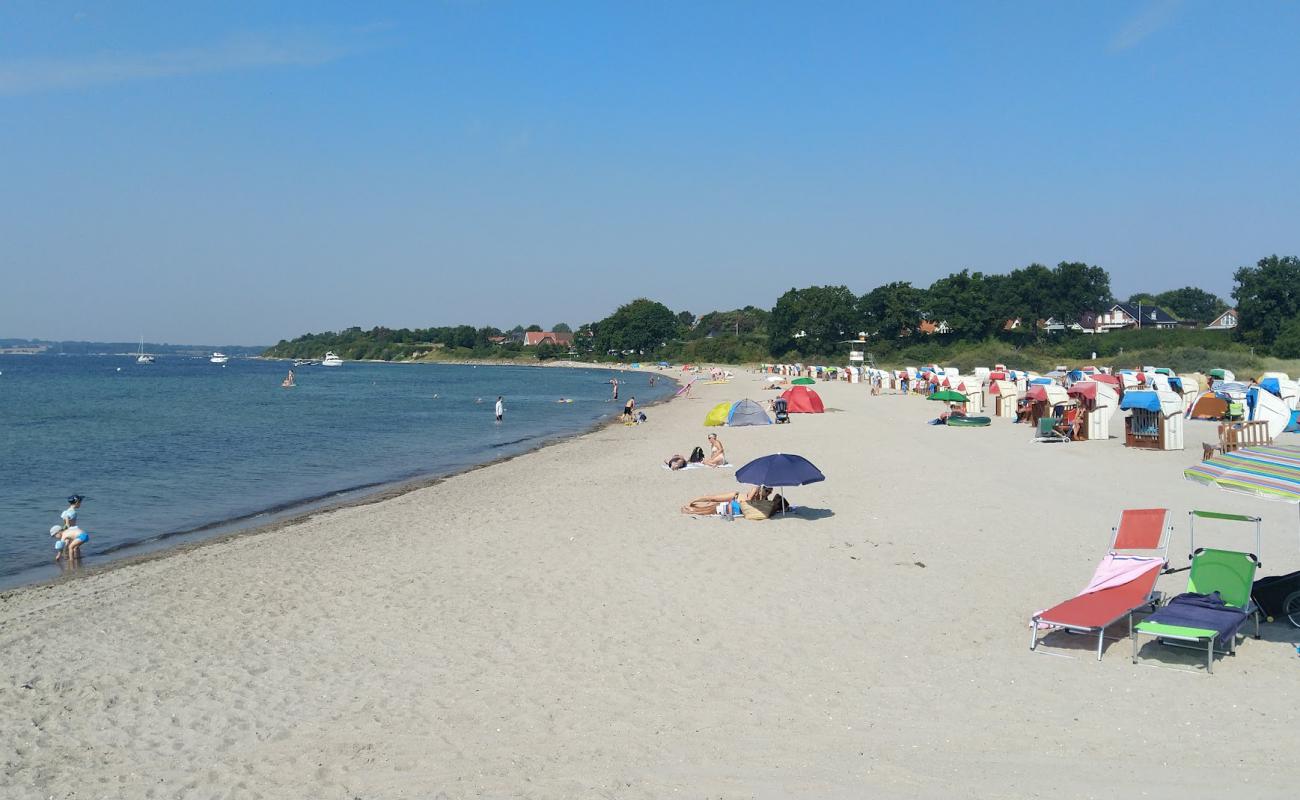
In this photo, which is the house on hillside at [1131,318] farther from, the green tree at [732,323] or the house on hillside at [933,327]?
the green tree at [732,323]

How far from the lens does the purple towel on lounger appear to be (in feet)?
23.0

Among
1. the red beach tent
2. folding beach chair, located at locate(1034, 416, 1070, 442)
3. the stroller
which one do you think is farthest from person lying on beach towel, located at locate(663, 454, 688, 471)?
the red beach tent

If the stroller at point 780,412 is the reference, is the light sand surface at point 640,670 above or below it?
below

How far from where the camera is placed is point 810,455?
20.6 m

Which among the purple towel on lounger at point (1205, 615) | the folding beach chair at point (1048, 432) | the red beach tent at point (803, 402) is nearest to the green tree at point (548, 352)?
the red beach tent at point (803, 402)

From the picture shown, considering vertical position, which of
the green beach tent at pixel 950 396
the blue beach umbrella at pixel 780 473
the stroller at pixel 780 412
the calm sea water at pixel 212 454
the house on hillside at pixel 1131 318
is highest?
the house on hillside at pixel 1131 318

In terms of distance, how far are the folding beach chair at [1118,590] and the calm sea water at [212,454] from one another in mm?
12659

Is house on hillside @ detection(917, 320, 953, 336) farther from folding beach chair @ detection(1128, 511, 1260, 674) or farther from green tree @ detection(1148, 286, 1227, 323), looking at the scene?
folding beach chair @ detection(1128, 511, 1260, 674)

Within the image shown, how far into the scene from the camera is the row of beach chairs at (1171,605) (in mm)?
7035

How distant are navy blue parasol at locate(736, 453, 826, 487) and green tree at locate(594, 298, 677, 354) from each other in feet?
399

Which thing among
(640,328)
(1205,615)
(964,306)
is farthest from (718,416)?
(640,328)

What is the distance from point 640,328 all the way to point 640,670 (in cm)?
12857

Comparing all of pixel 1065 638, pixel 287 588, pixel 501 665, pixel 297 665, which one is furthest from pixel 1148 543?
pixel 287 588

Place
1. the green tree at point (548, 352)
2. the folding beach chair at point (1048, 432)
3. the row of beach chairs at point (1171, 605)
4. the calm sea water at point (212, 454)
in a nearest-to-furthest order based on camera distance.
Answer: the row of beach chairs at point (1171, 605) → the calm sea water at point (212, 454) → the folding beach chair at point (1048, 432) → the green tree at point (548, 352)
